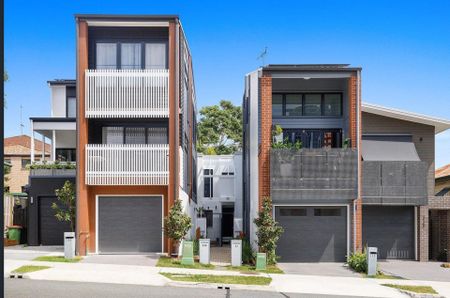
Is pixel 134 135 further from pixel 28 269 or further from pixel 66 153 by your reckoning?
pixel 28 269

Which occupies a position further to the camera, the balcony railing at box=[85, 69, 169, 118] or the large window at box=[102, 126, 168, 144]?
the large window at box=[102, 126, 168, 144]

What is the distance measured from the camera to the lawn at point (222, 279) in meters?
16.1

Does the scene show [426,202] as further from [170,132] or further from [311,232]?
[170,132]

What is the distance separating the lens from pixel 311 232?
22562 millimetres

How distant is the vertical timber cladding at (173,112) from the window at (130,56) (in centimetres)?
183

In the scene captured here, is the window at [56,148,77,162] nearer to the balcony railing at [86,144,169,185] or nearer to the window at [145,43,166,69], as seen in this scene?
the balcony railing at [86,144,169,185]

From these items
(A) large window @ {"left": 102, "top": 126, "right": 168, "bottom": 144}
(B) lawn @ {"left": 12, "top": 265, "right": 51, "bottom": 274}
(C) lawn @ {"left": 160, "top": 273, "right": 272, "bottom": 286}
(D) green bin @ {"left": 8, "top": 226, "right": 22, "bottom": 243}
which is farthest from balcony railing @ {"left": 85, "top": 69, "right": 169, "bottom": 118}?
(D) green bin @ {"left": 8, "top": 226, "right": 22, "bottom": 243}

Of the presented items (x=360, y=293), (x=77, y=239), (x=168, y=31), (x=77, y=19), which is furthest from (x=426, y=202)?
(x=77, y=19)

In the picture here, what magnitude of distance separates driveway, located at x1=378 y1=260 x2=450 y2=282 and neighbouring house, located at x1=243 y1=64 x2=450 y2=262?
3.03ft

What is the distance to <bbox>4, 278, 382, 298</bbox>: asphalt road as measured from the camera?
12891 millimetres

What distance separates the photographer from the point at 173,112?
2252cm

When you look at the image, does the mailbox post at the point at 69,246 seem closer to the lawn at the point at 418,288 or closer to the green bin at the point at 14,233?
the green bin at the point at 14,233

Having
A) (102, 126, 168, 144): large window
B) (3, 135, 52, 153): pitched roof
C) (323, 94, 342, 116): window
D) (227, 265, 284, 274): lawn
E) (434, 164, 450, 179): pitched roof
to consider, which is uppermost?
(323, 94, 342, 116): window

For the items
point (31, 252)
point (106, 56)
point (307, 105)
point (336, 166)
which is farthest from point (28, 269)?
point (307, 105)
